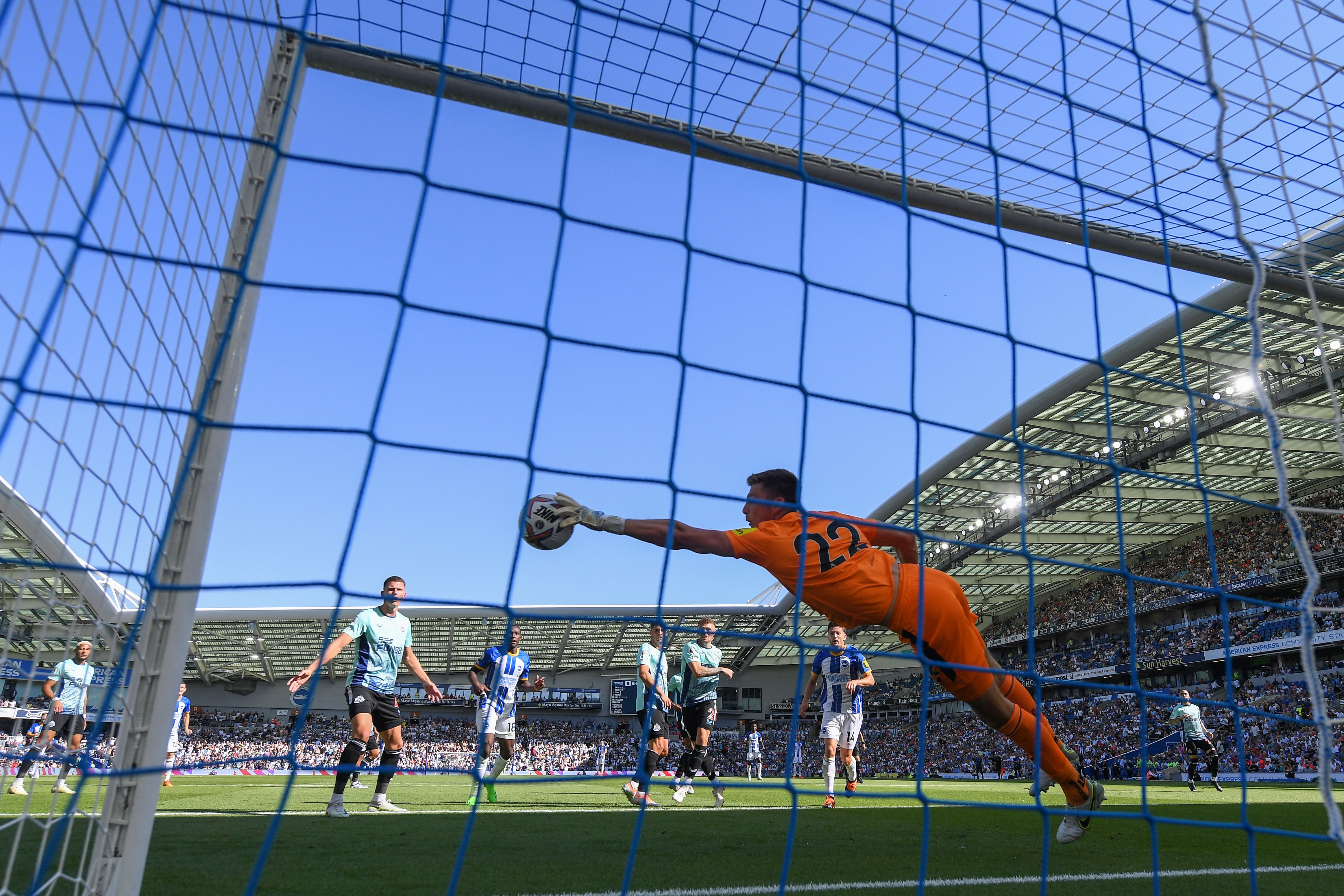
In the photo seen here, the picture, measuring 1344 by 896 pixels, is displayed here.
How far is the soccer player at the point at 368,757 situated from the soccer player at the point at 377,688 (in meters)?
0.13

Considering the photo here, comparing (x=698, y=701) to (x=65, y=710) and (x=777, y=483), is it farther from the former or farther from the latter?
(x=65, y=710)

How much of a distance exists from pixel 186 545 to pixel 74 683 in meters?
1.52

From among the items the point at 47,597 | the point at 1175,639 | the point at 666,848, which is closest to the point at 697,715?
the point at 666,848

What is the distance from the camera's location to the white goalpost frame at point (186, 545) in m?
2.08

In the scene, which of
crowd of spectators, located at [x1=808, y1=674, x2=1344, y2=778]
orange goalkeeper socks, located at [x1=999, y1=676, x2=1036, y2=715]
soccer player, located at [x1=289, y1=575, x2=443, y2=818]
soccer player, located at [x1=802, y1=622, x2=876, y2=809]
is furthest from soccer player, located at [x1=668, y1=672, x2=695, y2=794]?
crowd of spectators, located at [x1=808, y1=674, x2=1344, y2=778]

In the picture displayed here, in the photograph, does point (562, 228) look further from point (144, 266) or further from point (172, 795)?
point (172, 795)

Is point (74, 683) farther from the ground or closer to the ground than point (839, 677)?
closer to the ground

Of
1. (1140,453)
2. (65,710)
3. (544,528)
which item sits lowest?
(65,710)

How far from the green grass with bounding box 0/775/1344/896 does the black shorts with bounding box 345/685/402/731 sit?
0.59m

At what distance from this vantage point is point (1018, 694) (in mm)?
3777

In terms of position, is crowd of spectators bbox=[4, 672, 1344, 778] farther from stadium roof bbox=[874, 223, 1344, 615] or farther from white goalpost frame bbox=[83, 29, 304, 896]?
white goalpost frame bbox=[83, 29, 304, 896]

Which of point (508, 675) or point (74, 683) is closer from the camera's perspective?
point (74, 683)

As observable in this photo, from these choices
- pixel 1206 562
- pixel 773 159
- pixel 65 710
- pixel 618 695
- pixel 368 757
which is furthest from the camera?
pixel 618 695

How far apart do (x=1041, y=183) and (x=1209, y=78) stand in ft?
4.40
